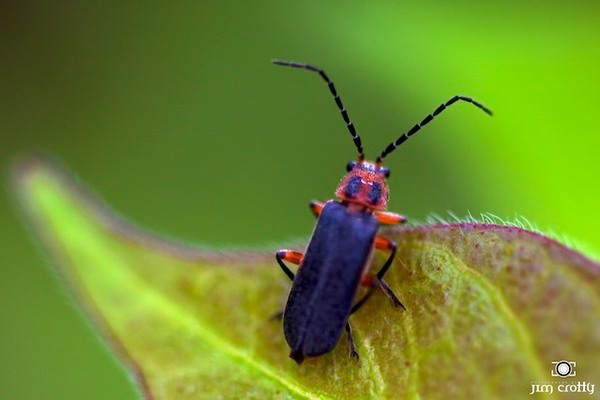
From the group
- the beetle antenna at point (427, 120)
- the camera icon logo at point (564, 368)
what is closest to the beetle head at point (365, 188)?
the beetle antenna at point (427, 120)

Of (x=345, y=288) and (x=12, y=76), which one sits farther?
(x=12, y=76)

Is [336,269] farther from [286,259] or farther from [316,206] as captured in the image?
[316,206]

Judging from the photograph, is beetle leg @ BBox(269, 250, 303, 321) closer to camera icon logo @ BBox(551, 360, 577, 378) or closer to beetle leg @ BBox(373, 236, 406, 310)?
beetle leg @ BBox(373, 236, 406, 310)

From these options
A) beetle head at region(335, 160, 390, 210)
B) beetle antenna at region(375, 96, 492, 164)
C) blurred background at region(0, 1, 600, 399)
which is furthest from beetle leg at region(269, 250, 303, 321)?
blurred background at region(0, 1, 600, 399)

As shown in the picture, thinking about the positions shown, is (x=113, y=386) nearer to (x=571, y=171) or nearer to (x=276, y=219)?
(x=276, y=219)

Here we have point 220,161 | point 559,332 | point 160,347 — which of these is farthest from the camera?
point 220,161

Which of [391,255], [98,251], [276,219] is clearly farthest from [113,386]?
[391,255]

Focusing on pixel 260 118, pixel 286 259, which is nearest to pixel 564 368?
pixel 286 259
